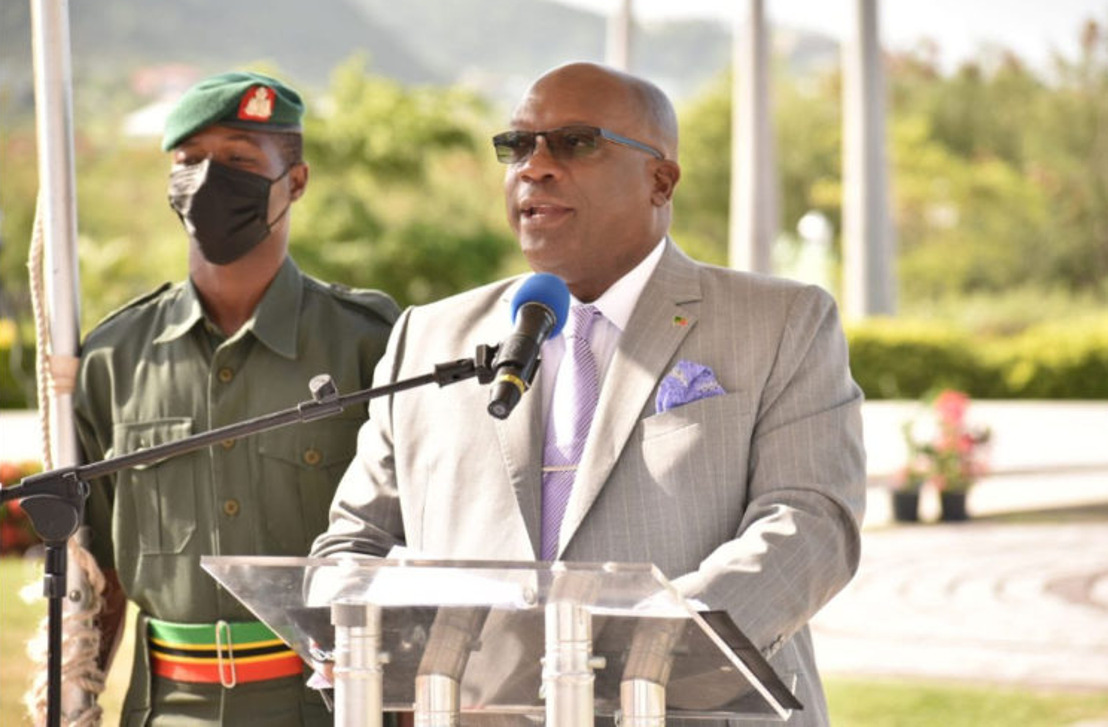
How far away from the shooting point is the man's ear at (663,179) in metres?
2.64

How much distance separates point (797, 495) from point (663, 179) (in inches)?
21.3

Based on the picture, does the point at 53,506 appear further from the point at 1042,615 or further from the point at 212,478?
the point at 1042,615

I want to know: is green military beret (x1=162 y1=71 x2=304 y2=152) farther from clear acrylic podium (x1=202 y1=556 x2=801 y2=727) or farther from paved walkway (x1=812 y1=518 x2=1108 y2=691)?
paved walkway (x1=812 y1=518 x2=1108 y2=691)

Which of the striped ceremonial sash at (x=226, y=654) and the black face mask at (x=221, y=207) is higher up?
the black face mask at (x=221, y=207)

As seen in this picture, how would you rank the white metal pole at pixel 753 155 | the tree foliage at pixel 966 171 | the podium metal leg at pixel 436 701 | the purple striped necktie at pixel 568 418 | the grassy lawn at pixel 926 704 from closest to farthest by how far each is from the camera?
the podium metal leg at pixel 436 701, the purple striped necktie at pixel 568 418, the grassy lawn at pixel 926 704, the white metal pole at pixel 753 155, the tree foliage at pixel 966 171

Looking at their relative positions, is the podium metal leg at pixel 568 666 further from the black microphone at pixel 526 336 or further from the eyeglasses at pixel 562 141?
the eyeglasses at pixel 562 141

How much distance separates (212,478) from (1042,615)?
23.1ft

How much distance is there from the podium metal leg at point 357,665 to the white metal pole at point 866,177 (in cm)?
2135

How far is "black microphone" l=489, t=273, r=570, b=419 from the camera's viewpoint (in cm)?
191

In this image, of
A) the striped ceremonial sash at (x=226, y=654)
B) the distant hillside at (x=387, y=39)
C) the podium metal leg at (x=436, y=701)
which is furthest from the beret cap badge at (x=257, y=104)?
the distant hillside at (x=387, y=39)

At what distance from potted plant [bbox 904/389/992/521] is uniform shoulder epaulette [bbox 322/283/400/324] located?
31.7ft

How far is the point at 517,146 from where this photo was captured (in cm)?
257

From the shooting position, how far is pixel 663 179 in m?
2.65

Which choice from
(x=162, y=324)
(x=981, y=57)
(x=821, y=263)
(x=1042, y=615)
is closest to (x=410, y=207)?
(x=821, y=263)
